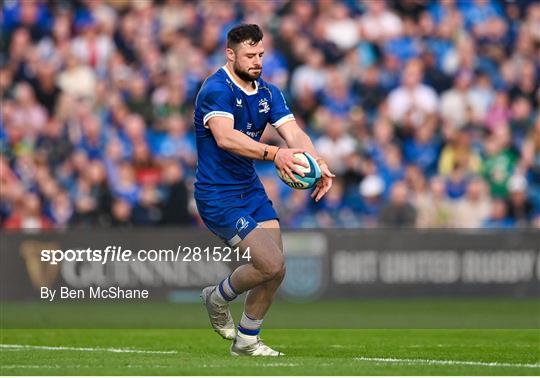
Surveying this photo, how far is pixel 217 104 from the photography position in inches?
427

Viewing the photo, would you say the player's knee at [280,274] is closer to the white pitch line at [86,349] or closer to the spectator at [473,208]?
the white pitch line at [86,349]

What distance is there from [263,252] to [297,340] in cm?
290

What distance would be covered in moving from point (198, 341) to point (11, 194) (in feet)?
28.0

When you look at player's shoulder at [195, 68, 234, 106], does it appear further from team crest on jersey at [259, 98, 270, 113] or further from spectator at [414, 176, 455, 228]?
spectator at [414, 176, 455, 228]

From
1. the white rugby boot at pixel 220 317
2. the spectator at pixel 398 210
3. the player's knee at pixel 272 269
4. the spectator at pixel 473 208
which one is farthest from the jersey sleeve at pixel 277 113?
the spectator at pixel 473 208

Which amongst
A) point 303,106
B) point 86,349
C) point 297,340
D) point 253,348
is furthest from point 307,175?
point 303,106

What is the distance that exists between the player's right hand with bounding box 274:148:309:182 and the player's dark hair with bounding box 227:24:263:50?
3.31ft

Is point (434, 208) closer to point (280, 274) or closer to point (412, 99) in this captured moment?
point (412, 99)

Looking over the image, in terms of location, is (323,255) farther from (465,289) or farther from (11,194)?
(11,194)

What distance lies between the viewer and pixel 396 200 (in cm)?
2064

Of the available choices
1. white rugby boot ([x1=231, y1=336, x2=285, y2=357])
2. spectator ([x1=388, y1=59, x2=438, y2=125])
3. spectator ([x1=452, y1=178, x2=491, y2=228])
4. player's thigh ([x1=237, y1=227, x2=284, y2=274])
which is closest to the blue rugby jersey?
player's thigh ([x1=237, y1=227, x2=284, y2=274])

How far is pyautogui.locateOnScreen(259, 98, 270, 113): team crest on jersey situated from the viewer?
11.2m

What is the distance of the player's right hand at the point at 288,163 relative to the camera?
1045 cm

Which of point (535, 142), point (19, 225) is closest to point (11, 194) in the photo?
point (19, 225)
